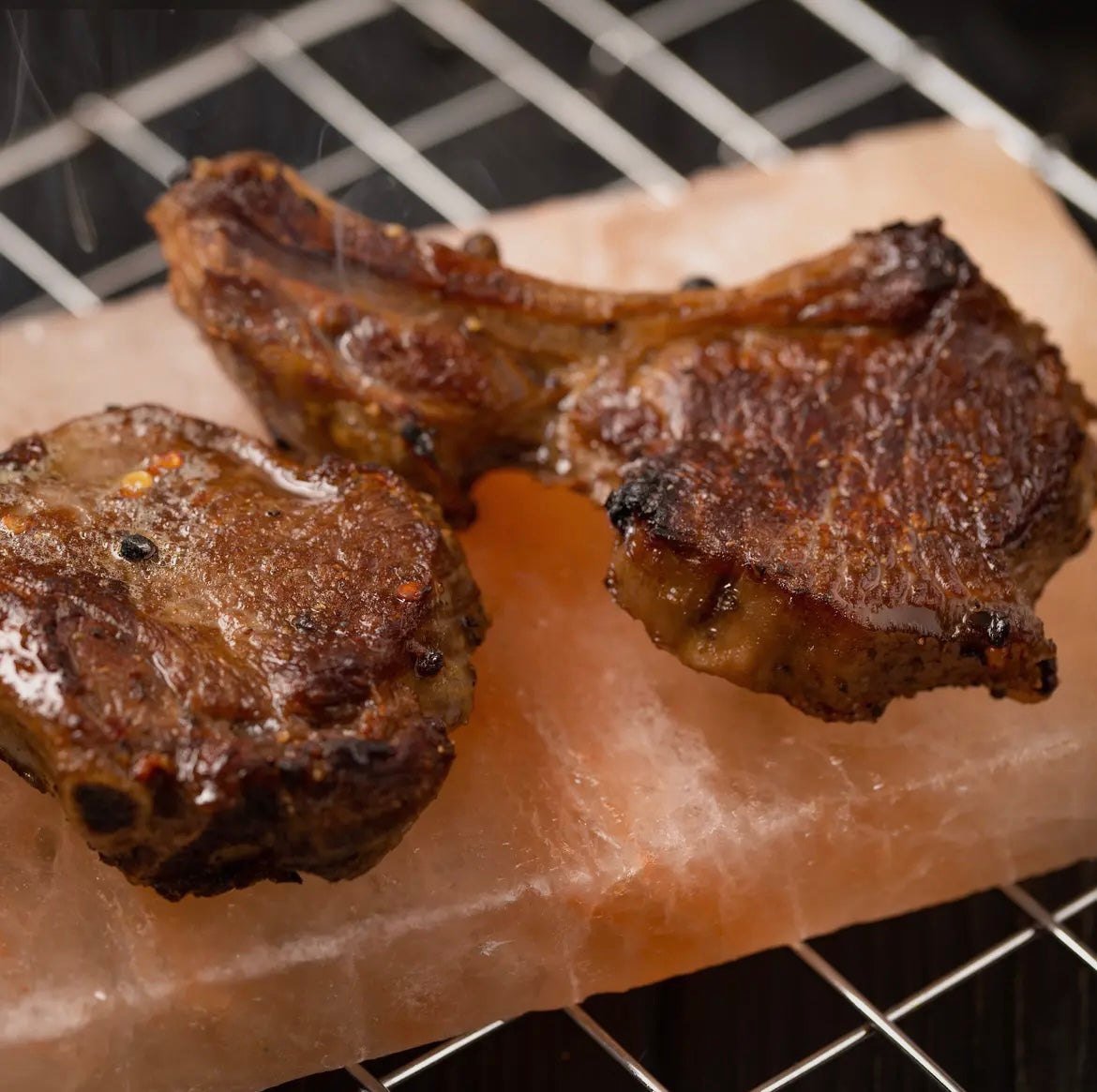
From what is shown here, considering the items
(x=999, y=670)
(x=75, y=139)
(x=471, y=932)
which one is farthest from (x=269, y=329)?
(x=75, y=139)

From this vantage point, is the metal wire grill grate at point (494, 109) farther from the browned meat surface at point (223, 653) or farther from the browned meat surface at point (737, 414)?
the browned meat surface at point (223, 653)

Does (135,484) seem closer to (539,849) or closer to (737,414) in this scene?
(539,849)

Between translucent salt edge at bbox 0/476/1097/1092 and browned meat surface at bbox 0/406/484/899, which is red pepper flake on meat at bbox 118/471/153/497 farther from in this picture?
translucent salt edge at bbox 0/476/1097/1092

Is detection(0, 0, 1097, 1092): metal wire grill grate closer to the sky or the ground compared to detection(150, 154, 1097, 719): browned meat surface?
closer to the ground

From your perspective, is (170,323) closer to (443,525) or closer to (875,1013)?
(443,525)

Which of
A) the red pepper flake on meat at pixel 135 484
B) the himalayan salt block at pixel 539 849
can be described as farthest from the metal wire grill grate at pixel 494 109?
the red pepper flake on meat at pixel 135 484

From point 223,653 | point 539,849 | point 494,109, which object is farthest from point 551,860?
point 494,109

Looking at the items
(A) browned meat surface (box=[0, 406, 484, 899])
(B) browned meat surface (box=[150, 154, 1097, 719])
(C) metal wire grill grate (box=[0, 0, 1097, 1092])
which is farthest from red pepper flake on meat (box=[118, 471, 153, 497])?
(C) metal wire grill grate (box=[0, 0, 1097, 1092])
